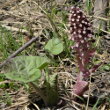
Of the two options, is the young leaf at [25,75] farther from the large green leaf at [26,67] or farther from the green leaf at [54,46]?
the green leaf at [54,46]

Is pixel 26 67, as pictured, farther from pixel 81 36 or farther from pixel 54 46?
pixel 54 46

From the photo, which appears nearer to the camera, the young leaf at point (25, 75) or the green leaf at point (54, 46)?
the young leaf at point (25, 75)

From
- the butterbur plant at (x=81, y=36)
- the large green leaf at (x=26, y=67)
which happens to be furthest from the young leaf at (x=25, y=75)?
the butterbur plant at (x=81, y=36)

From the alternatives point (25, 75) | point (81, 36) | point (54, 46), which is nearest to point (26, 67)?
point (25, 75)

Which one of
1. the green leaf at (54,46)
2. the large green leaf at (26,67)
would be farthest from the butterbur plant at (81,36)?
the green leaf at (54,46)

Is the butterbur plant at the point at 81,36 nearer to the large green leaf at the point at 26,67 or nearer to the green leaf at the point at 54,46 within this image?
the large green leaf at the point at 26,67

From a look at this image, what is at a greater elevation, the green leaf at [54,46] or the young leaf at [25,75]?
the green leaf at [54,46]

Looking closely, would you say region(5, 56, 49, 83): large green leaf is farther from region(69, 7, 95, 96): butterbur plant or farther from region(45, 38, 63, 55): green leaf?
region(45, 38, 63, 55): green leaf

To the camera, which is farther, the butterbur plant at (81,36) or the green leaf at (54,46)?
the green leaf at (54,46)

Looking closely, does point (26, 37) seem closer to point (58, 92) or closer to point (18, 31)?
point (18, 31)

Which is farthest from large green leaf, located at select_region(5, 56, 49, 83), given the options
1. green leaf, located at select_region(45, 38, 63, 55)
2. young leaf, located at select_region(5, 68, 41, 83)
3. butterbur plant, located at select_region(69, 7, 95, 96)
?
green leaf, located at select_region(45, 38, 63, 55)
